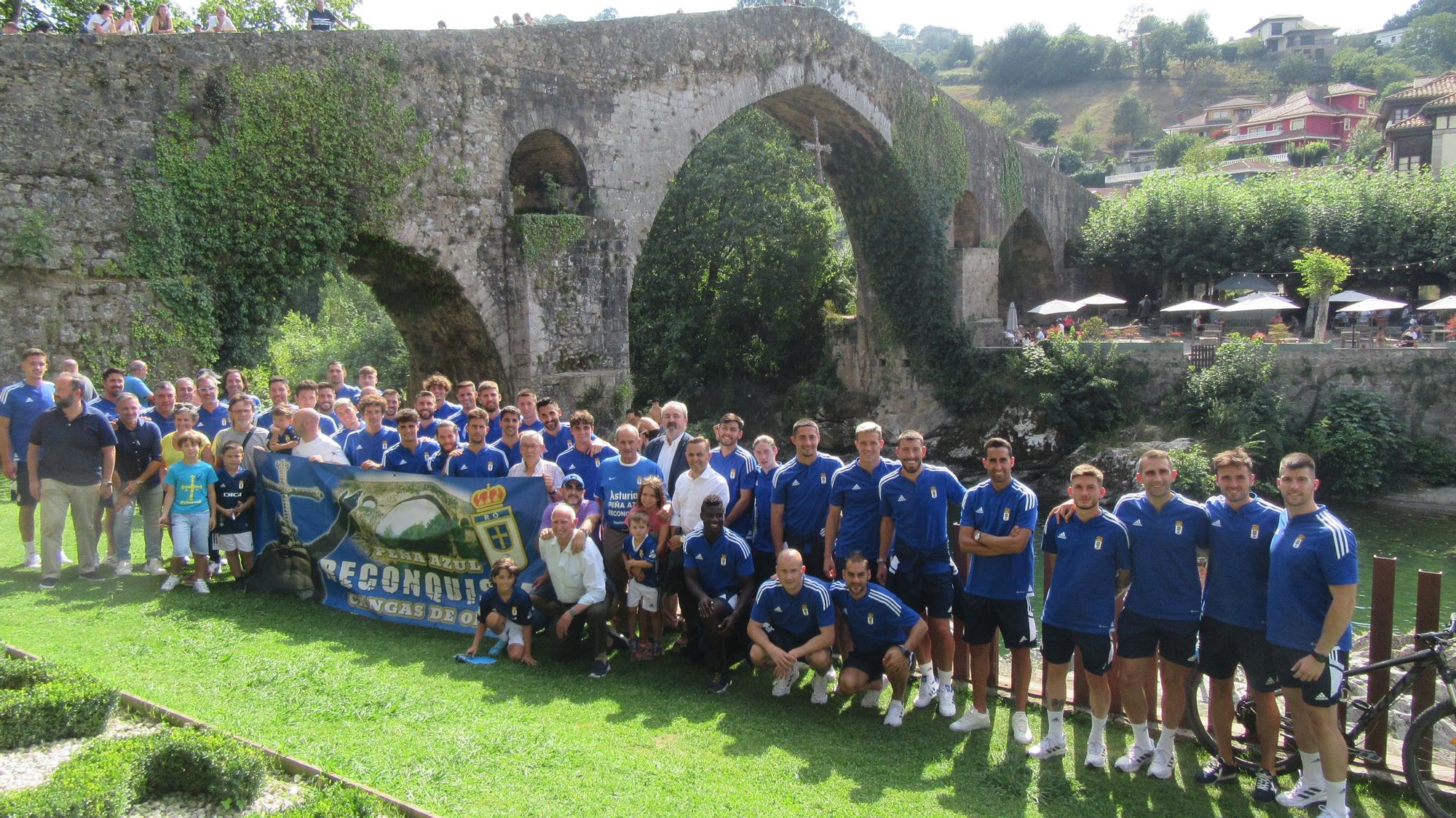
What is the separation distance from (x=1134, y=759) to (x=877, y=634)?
144 centimetres

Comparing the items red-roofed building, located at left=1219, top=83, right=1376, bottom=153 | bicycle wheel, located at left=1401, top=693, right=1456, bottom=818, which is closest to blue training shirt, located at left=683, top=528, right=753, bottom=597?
bicycle wheel, located at left=1401, top=693, right=1456, bottom=818

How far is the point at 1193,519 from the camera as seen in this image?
5.05m

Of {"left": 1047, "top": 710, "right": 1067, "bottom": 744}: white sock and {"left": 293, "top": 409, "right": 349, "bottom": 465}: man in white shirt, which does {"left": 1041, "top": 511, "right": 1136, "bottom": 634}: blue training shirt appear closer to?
{"left": 1047, "top": 710, "right": 1067, "bottom": 744}: white sock

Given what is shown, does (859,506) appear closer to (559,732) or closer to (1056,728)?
(1056,728)

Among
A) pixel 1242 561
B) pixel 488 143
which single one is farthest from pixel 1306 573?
pixel 488 143

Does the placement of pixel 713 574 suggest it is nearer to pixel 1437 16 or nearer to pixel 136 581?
pixel 136 581

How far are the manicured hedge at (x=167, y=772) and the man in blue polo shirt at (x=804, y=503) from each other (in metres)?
3.35

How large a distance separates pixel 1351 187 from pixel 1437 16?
255 feet

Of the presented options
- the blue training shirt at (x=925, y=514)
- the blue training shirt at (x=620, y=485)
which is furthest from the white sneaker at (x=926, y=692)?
the blue training shirt at (x=620, y=485)

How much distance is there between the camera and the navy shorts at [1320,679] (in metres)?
4.61

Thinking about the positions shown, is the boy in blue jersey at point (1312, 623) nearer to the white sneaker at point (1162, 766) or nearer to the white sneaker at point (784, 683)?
the white sneaker at point (1162, 766)

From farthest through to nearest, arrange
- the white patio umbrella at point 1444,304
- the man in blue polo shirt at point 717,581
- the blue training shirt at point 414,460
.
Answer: the white patio umbrella at point 1444,304 < the blue training shirt at point 414,460 < the man in blue polo shirt at point 717,581

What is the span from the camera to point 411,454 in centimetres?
752

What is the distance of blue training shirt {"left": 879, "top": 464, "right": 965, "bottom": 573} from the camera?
601cm
